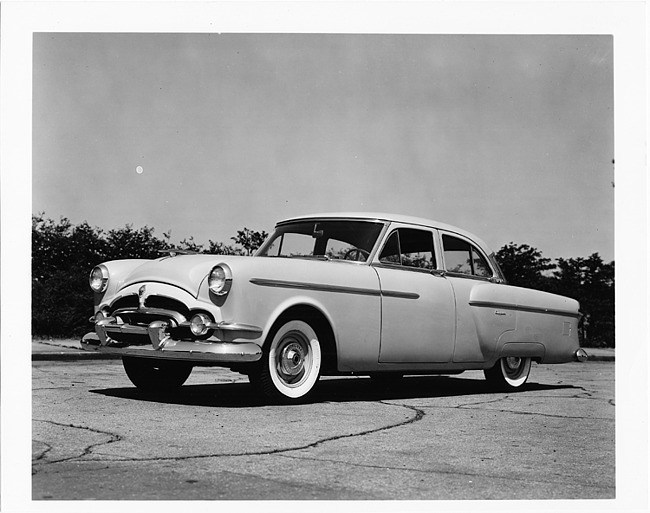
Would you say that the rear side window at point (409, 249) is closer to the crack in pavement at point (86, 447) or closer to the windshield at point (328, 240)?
the windshield at point (328, 240)

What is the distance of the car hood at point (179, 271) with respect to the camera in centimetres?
534

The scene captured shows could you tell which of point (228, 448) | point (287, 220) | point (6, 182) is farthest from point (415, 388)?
point (6, 182)

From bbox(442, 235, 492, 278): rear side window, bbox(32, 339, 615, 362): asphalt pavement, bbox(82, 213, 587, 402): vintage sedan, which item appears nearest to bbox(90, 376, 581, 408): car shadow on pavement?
bbox(82, 213, 587, 402): vintage sedan

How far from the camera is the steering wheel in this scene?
6219mm

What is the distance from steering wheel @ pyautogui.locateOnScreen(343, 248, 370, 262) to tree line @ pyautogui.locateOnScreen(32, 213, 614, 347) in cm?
101

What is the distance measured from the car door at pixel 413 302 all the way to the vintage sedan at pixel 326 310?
1cm

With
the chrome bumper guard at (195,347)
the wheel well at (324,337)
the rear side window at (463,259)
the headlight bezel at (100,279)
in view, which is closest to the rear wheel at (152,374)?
the headlight bezel at (100,279)

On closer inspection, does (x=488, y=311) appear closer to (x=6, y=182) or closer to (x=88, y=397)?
(x=88, y=397)

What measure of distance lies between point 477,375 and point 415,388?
6.79 feet

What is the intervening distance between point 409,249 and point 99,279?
93.7 inches

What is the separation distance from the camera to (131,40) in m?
4.95

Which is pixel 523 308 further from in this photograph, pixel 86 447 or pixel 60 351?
pixel 60 351

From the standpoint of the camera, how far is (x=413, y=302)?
627cm

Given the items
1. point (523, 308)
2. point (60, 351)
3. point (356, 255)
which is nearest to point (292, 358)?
point (356, 255)
